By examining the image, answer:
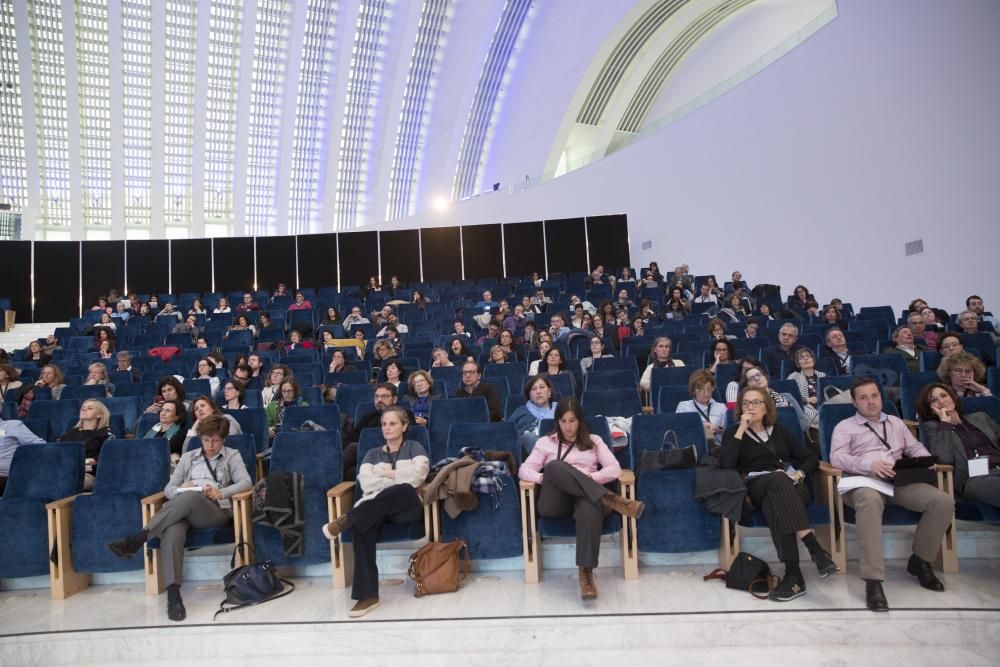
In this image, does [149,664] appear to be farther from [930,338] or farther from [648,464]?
[930,338]

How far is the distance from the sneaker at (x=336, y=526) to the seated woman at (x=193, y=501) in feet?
2.19

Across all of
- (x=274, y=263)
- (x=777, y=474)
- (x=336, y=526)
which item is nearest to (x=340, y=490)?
(x=336, y=526)

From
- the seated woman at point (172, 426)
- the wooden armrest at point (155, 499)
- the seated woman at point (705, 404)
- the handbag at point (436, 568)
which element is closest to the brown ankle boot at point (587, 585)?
the handbag at point (436, 568)

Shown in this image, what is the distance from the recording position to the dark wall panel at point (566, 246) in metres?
16.0

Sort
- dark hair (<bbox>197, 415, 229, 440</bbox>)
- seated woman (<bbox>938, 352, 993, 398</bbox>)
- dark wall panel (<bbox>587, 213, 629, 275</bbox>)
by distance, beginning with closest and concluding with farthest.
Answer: dark hair (<bbox>197, 415, 229, 440</bbox>) → seated woman (<bbox>938, 352, 993, 398</bbox>) → dark wall panel (<bbox>587, 213, 629, 275</bbox>)

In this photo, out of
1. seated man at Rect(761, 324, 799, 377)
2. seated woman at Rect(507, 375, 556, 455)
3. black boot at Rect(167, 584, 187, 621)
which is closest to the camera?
black boot at Rect(167, 584, 187, 621)

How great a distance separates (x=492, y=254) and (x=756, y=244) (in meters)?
6.00

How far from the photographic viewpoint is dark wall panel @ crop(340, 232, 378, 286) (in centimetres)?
1633

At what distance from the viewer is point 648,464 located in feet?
13.1

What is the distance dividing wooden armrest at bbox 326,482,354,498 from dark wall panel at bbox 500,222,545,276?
40.3ft

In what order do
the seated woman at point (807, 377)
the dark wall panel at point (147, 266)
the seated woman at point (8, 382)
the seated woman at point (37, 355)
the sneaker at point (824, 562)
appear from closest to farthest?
1. the sneaker at point (824, 562)
2. the seated woman at point (807, 377)
3. the seated woman at point (8, 382)
4. the seated woman at point (37, 355)
5. the dark wall panel at point (147, 266)

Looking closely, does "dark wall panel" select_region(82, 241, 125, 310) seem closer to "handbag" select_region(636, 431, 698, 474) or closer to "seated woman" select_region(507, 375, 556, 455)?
"seated woman" select_region(507, 375, 556, 455)

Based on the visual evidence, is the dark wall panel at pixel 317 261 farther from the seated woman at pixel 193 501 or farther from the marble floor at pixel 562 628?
the marble floor at pixel 562 628

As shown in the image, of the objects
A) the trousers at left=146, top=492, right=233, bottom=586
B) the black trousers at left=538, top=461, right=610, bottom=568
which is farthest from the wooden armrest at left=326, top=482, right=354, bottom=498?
the black trousers at left=538, top=461, right=610, bottom=568
